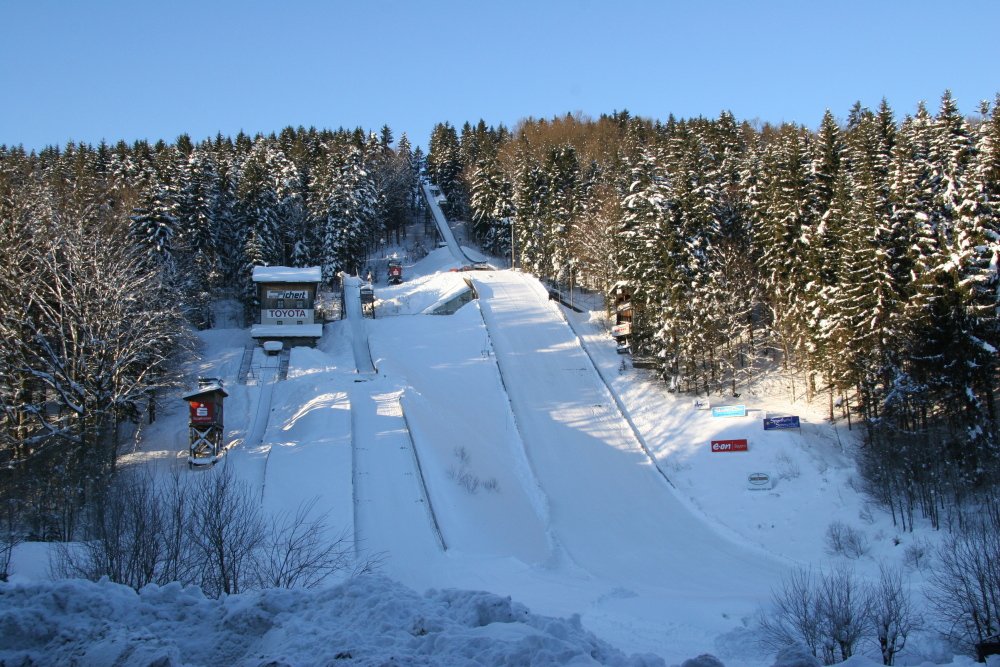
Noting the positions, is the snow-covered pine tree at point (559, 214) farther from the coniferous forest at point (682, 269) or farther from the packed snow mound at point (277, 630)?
the packed snow mound at point (277, 630)

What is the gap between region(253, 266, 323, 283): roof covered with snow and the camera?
1895 inches

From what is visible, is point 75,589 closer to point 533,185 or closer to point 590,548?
point 590,548

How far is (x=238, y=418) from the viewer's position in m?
34.7

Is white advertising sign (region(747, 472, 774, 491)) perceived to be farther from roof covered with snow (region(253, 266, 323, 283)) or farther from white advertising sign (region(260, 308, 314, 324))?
roof covered with snow (region(253, 266, 323, 283))

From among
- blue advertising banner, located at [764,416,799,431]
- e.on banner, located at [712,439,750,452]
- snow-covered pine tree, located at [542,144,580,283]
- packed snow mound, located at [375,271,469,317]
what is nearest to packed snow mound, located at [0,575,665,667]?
e.on banner, located at [712,439,750,452]

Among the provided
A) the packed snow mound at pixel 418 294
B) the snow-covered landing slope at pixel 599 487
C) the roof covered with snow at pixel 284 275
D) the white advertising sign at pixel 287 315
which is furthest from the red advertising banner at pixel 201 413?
the packed snow mound at pixel 418 294

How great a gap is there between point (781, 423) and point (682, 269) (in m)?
10.9

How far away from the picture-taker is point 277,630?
8.73 metres

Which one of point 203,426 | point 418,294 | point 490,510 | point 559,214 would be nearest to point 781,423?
point 490,510

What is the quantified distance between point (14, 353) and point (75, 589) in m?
24.6

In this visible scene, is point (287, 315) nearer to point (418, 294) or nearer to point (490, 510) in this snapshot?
point (418, 294)

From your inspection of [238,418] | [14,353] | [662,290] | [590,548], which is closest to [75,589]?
[590,548]

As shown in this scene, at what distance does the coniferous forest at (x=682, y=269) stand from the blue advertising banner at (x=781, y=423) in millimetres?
2333

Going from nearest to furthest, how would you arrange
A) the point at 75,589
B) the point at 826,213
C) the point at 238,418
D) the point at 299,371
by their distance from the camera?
the point at 75,589, the point at 238,418, the point at 826,213, the point at 299,371
